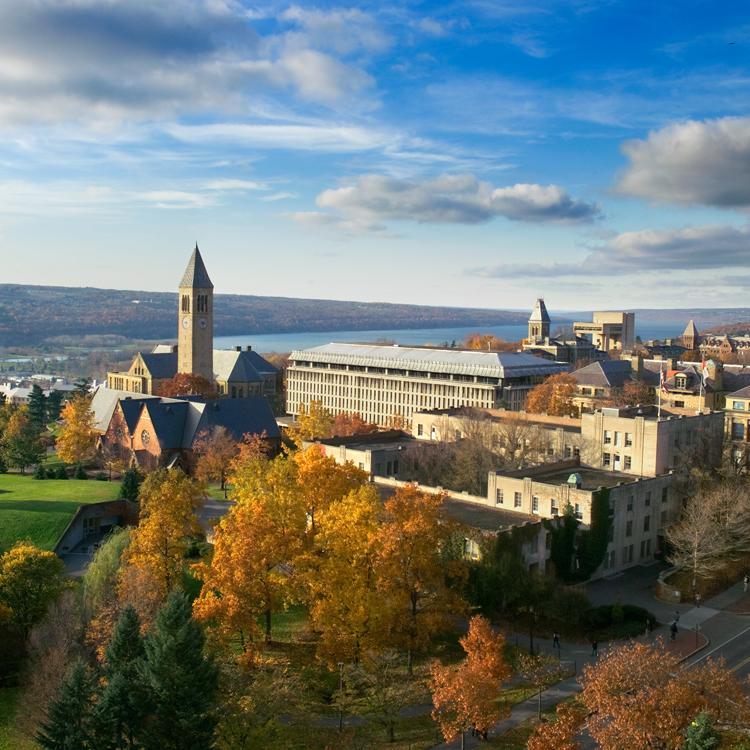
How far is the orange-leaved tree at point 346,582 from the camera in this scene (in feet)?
124

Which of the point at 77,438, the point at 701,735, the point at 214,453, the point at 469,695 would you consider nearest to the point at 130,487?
the point at 214,453

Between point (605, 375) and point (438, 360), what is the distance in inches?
1047

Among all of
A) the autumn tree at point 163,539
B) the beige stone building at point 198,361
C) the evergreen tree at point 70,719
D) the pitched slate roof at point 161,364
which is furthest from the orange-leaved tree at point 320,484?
the pitched slate roof at point 161,364

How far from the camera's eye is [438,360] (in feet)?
409

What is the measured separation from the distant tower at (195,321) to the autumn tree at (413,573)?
9060cm

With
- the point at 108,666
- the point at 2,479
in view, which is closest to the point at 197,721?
the point at 108,666

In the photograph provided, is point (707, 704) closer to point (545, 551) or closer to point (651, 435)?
point (545, 551)

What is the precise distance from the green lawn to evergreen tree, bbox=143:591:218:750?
1203 inches

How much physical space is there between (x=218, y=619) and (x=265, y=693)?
9.58 meters

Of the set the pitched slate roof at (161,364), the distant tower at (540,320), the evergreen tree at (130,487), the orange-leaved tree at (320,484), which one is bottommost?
the evergreen tree at (130,487)

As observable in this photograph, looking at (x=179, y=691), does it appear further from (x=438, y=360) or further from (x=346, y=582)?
(x=438, y=360)

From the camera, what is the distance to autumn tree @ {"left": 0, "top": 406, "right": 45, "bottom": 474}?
84.1 metres

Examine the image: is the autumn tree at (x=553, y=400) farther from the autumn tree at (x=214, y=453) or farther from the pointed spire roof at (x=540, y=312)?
the pointed spire roof at (x=540, y=312)

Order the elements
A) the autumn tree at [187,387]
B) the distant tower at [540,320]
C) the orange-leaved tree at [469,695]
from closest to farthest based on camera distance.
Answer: the orange-leaved tree at [469,695] < the autumn tree at [187,387] < the distant tower at [540,320]
